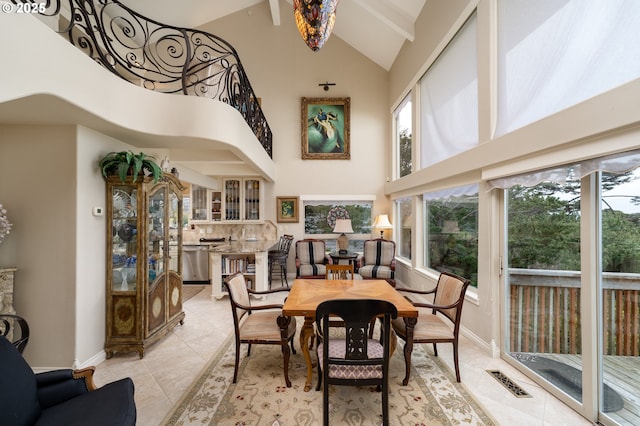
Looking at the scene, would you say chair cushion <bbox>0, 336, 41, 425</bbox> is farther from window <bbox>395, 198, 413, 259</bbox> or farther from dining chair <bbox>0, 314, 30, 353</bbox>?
window <bbox>395, 198, 413, 259</bbox>

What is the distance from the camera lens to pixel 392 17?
477 centimetres

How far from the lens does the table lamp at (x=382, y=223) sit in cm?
604

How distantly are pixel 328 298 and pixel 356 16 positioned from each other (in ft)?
18.9

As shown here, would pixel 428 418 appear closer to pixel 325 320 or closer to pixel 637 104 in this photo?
pixel 325 320

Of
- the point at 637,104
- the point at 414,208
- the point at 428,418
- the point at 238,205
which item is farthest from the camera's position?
the point at 238,205

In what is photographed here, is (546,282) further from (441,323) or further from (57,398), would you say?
(57,398)

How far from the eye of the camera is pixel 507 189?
2.81 m

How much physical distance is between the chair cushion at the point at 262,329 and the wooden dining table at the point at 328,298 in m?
0.16

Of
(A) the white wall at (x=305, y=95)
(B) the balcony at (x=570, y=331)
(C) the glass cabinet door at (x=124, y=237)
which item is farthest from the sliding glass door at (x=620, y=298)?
(A) the white wall at (x=305, y=95)

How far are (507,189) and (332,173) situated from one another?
4145 mm

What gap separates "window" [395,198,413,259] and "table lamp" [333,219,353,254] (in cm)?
117

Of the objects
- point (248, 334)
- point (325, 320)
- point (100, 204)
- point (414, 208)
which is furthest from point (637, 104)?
point (100, 204)

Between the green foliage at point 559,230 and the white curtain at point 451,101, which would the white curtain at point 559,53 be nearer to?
the white curtain at point 451,101

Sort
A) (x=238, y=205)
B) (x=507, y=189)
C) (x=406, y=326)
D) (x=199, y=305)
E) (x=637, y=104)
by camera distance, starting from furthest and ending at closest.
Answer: (x=238, y=205) < (x=199, y=305) < (x=507, y=189) < (x=406, y=326) < (x=637, y=104)
